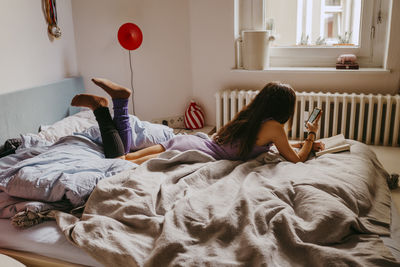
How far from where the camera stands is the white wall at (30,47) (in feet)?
7.86

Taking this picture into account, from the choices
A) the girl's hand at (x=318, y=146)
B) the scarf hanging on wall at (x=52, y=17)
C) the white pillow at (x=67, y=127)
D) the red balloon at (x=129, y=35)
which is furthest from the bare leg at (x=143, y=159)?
the scarf hanging on wall at (x=52, y=17)

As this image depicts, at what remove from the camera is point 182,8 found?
3.09 metres

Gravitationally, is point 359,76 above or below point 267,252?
above

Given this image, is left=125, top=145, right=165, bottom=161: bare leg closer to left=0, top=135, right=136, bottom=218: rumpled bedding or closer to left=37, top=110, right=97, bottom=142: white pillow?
left=0, top=135, right=136, bottom=218: rumpled bedding

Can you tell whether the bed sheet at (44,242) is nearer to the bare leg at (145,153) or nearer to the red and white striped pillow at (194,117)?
the bare leg at (145,153)

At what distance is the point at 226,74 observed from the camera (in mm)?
3123

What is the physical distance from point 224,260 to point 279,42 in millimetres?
2448

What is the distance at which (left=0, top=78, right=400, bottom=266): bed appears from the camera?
113cm

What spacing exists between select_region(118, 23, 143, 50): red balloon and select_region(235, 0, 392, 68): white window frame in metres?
0.83

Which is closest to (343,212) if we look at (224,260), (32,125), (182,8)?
(224,260)

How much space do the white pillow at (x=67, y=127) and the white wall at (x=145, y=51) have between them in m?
0.60

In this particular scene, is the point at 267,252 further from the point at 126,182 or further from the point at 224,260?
the point at 126,182

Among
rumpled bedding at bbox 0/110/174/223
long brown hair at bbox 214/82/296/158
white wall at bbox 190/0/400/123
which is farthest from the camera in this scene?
white wall at bbox 190/0/400/123

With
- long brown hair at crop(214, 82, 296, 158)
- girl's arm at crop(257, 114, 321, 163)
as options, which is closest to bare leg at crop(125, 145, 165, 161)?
long brown hair at crop(214, 82, 296, 158)
